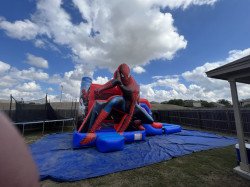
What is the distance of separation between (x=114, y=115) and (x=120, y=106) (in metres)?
1.23

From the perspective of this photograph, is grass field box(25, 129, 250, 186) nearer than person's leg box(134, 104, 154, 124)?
Yes

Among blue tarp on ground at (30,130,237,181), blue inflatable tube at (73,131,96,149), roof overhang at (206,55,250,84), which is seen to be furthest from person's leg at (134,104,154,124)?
roof overhang at (206,55,250,84)

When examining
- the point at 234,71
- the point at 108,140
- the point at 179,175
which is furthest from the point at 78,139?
the point at 234,71

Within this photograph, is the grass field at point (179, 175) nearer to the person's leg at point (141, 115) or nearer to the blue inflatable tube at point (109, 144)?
the blue inflatable tube at point (109, 144)

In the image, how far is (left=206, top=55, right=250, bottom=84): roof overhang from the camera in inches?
173

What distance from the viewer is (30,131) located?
41.7 feet

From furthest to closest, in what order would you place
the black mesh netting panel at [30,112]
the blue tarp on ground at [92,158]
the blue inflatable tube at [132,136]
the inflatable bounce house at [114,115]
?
1. the black mesh netting panel at [30,112]
2. the blue inflatable tube at [132,136]
3. the inflatable bounce house at [114,115]
4. the blue tarp on ground at [92,158]

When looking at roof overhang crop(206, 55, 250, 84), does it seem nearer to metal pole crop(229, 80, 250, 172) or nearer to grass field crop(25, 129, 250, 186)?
metal pole crop(229, 80, 250, 172)

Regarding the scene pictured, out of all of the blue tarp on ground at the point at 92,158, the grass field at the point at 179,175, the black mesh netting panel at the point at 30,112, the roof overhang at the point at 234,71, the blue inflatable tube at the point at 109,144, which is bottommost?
the grass field at the point at 179,175

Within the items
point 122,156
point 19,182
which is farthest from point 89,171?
point 19,182

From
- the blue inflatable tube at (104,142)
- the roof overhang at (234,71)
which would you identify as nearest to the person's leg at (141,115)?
the blue inflatable tube at (104,142)

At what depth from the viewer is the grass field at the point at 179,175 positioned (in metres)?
4.38

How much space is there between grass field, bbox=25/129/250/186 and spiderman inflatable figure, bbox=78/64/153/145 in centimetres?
401

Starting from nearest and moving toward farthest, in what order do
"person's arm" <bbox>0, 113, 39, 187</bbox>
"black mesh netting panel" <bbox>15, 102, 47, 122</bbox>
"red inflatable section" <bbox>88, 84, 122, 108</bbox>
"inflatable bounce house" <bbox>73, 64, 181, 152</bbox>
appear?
"person's arm" <bbox>0, 113, 39, 187</bbox> < "inflatable bounce house" <bbox>73, 64, 181, 152</bbox> < "red inflatable section" <bbox>88, 84, 122, 108</bbox> < "black mesh netting panel" <bbox>15, 102, 47, 122</bbox>
